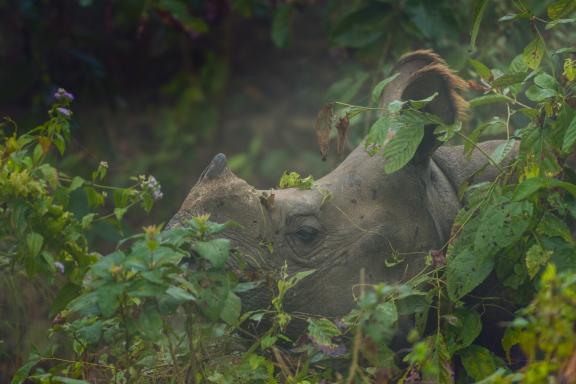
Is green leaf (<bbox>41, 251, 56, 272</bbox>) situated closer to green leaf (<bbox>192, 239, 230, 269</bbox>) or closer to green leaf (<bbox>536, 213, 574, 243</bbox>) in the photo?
green leaf (<bbox>192, 239, 230, 269</bbox>)

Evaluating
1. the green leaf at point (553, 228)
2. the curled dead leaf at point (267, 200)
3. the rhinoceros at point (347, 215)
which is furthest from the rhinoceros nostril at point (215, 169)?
the green leaf at point (553, 228)

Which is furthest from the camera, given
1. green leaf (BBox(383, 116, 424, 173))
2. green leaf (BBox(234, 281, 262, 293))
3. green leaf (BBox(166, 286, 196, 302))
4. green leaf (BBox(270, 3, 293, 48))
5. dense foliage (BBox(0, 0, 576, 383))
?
green leaf (BBox(270, 3, 293, 48))

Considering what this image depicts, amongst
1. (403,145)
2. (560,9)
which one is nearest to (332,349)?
(403,145)

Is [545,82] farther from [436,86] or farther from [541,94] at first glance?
[436,86]

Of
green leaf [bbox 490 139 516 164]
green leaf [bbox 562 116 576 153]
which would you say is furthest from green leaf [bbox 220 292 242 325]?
green leaf [bbox 562 116 576 153]

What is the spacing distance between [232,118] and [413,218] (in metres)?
5.65

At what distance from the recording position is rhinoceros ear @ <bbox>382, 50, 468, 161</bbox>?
12.1ft

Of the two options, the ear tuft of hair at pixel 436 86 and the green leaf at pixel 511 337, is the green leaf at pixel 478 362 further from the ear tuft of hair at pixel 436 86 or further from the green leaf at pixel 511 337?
the ear tuft of hair at pixel 436 86

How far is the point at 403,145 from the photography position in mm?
3385

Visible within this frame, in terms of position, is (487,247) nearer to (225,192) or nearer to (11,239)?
(225,192)

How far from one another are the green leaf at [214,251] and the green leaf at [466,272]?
26.4 inches

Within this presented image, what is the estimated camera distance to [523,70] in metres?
3.54

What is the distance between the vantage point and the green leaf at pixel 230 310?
3027 mm

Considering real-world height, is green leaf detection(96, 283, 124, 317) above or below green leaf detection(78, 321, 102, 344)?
above
